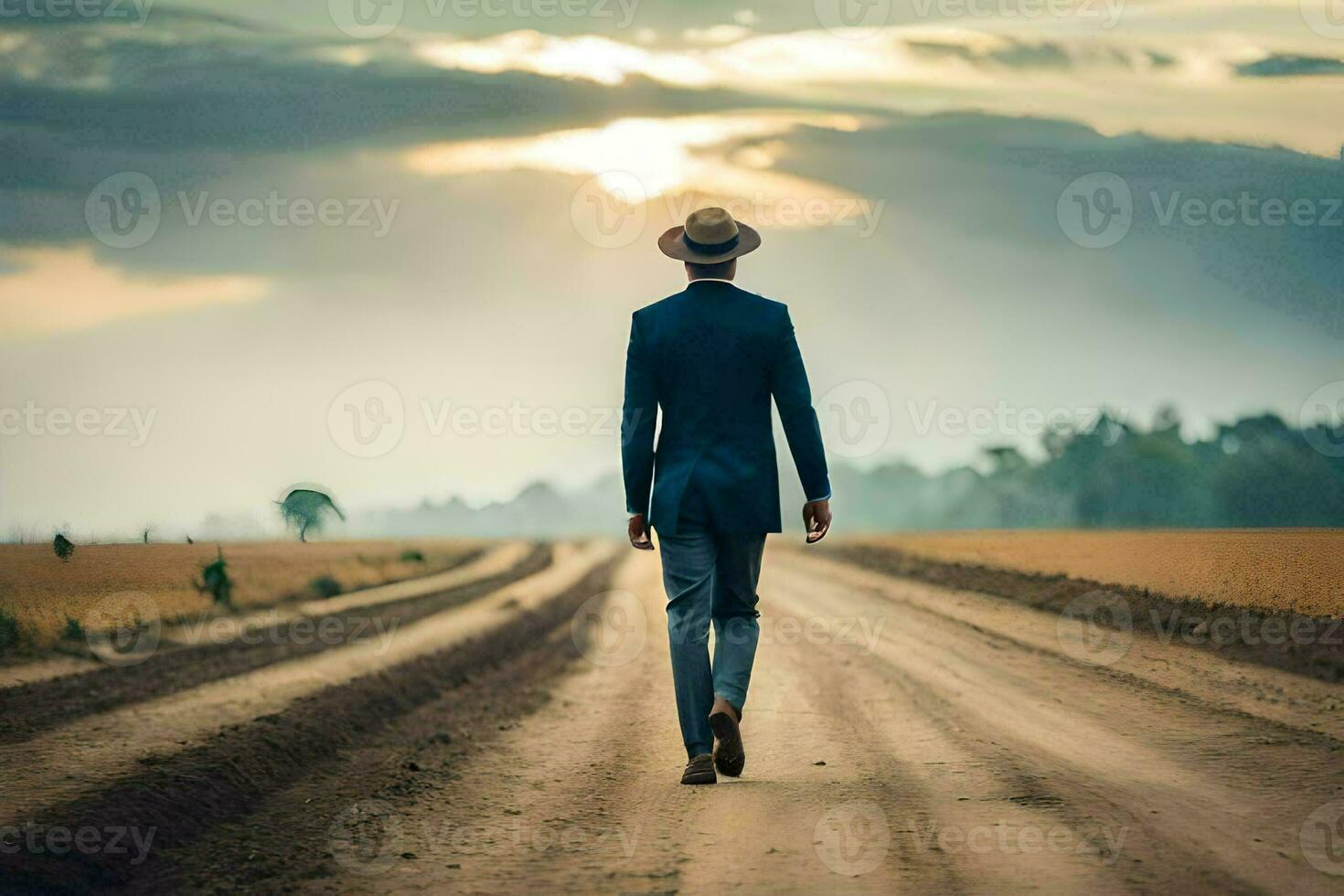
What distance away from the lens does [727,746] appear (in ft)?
21.6

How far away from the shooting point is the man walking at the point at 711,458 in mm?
6586

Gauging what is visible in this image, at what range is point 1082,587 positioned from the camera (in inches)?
803

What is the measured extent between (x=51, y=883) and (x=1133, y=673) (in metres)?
8.83

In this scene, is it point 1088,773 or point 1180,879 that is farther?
point 1088,773

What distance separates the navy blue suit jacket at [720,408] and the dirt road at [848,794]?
1.45 metres

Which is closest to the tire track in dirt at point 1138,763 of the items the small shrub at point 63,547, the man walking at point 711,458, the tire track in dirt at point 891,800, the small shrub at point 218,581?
the tire track in dirt at point 891,800

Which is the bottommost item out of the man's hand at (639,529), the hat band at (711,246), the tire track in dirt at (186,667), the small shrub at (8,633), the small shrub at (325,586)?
the small shrub at (325,586)

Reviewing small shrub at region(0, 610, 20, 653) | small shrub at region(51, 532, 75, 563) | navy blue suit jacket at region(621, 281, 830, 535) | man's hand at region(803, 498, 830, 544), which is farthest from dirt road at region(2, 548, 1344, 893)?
small shrub at region(0, 610, 20, 653)

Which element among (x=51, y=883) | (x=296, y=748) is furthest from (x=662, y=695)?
(x=51, y=883)

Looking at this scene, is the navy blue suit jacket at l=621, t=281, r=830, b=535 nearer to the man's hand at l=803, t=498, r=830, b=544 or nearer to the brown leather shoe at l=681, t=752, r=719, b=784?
the man's hand at l=803, t=498, r=830, b=544

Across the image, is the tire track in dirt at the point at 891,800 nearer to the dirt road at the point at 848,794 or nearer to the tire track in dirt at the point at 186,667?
the dirt road at the point at 848,794

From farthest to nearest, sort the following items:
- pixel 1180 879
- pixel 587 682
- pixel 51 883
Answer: pixel 587 682, pixel 51 883, pixel 1180 879

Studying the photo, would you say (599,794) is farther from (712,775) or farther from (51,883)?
(51,883)

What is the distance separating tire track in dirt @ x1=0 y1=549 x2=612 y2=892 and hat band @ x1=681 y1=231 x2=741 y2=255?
392cm
